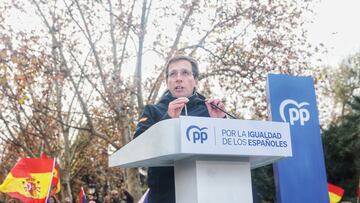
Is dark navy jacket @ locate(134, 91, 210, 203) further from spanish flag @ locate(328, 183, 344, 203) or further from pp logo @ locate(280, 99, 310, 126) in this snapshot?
spanish flag @ locate(328, 183, 344, 203)

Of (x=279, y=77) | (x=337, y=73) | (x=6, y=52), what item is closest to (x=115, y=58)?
(x=6, y=52)

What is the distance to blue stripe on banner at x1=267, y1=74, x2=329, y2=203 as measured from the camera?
3.84m

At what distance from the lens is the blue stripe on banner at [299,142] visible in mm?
3844

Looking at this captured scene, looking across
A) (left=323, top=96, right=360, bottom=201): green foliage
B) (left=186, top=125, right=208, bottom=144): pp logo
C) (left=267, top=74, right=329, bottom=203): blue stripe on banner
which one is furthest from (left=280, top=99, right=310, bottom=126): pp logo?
(left=323, top=96, right=360, bottom=201): green foliage

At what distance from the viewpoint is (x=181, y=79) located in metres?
2.45

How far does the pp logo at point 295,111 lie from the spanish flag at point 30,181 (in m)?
5.83

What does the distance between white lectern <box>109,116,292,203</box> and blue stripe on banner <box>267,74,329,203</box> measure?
2.02m

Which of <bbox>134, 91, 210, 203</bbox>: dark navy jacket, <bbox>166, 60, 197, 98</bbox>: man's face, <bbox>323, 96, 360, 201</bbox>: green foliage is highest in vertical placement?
<bbox>323, 96, 360, 201</bbox>: green foliage

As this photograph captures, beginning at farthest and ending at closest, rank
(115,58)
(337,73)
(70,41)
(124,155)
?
(337,73)
(70,41)
(115,58)
(124,155)

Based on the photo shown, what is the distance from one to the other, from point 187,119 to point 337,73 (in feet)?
84.9

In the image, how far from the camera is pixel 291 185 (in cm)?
386

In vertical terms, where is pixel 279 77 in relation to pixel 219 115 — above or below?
above

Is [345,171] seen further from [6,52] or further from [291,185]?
[291,185]

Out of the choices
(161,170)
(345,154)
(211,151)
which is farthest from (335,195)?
(211,151)
